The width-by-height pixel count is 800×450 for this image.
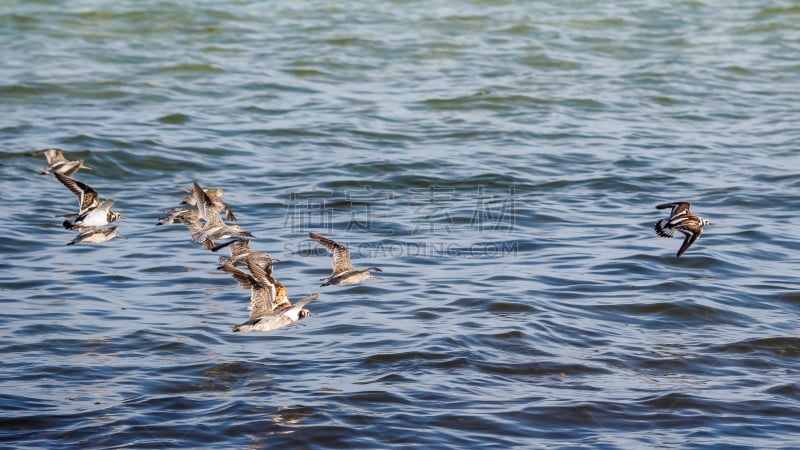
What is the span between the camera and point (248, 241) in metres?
11.4

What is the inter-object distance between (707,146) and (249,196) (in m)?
7.77

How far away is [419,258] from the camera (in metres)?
12.6

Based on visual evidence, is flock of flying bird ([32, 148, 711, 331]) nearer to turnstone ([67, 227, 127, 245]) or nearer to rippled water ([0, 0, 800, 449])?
turnstone ([67, 227, 127, 245])

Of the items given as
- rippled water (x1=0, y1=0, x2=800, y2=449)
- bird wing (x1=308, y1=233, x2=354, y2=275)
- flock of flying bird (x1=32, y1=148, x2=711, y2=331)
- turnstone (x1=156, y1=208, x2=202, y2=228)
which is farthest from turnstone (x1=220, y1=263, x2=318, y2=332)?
turnstone (x1=156, y1=208, x2=202, y2=228)

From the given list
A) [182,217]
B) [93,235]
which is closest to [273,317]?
[93,235]

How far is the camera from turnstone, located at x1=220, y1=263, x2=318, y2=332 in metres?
9.23

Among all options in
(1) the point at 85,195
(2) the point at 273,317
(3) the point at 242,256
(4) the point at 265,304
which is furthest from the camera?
(1) the point at 85,195

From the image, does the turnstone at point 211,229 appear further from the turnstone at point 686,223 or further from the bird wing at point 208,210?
the turnstone at point 686,223

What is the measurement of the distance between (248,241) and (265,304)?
6.25 ft

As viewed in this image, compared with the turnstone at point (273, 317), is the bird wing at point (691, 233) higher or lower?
higher

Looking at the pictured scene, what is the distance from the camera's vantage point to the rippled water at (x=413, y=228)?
8.52 m

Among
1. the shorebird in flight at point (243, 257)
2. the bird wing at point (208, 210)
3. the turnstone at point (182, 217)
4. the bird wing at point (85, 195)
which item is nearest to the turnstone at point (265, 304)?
the shorebird in flight at point (243, 257)

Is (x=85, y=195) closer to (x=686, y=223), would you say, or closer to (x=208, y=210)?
(x=208, y=210)

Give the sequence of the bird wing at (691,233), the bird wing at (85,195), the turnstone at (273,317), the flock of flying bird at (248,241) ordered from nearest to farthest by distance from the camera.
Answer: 1. the turnstone at (273,317)
2. the flock of flying bird at (248,241)
3. the bird wing at (691,233)
4. the bird wing at (85,195)
